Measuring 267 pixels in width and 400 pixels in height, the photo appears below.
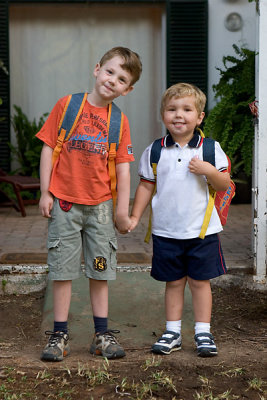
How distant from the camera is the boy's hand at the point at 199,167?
11.2 feet

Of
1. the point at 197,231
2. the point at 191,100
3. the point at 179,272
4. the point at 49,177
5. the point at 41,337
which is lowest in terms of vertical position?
the point at 41,337

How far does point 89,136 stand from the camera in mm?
3438

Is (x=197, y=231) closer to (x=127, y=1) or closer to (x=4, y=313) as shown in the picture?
(x=4, y=313)

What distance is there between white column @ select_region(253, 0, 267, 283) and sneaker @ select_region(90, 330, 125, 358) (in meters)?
1.53

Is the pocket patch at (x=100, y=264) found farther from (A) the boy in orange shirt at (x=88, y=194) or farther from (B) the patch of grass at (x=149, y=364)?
(B) the patch of grass at (x=149, y=364)

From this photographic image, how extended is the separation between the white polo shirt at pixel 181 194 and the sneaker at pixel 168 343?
54cm

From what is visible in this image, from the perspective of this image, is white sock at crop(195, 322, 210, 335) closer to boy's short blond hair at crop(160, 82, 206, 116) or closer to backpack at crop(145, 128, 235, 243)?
backpack at crop(145, 128, 235, 243)

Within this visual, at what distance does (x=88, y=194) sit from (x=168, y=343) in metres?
0.91

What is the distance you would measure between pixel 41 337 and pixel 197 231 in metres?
1.14

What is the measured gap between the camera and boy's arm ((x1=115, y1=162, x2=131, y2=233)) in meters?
3.48

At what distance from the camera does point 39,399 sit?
9.57 feet

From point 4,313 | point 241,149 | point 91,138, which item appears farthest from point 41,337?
point 241,149

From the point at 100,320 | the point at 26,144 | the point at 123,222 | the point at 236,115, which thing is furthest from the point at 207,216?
the point at 26,144

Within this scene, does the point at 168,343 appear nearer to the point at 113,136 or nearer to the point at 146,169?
the point at 146,169
